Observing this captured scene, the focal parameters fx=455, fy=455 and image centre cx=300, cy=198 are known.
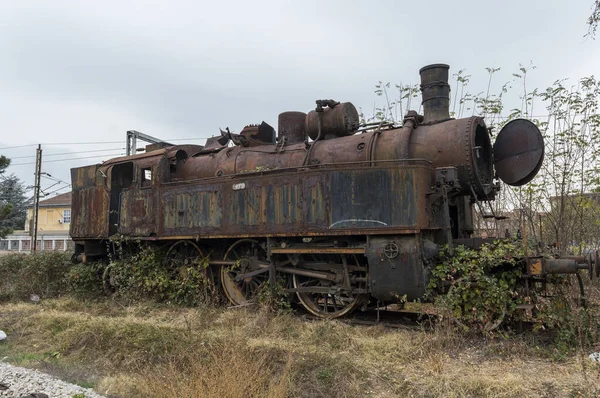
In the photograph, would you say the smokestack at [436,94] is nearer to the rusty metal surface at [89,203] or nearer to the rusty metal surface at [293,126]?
the rusty metal surface at [293,126]

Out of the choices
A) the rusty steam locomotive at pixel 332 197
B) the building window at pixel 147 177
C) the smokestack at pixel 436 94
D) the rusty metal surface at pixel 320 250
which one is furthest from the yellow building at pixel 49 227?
the smokestack at pixel 436 94

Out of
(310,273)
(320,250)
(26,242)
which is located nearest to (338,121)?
(320,250)

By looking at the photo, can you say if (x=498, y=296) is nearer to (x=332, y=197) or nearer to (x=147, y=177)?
(x=332, y=197)

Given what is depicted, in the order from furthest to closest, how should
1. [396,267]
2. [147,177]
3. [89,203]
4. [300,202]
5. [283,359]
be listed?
[89,203], [147,177], [300,202], [396,267], [283,359]

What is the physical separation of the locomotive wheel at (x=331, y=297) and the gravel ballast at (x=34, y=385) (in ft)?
11.6

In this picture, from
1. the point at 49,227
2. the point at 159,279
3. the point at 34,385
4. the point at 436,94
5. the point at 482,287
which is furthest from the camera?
the point at 49,227

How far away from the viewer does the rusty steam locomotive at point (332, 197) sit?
626cm

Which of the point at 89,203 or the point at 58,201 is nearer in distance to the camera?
the point at 89,203

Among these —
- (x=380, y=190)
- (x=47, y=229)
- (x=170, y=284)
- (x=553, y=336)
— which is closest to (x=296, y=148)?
(x=380, y=190)

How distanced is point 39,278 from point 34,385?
6.93 metres

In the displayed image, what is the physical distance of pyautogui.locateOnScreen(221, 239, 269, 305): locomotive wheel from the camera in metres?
7.97

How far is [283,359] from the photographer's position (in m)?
5.03

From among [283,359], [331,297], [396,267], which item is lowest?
[283,359]

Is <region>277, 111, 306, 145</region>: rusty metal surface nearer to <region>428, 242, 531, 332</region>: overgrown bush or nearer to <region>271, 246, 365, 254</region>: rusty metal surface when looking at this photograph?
<region>271, 246, 365, 254</region>: rusty metal surface
